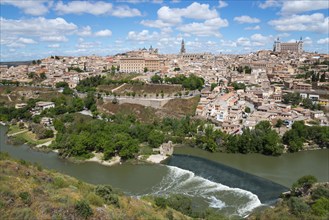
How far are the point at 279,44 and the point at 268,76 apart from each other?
146 ft

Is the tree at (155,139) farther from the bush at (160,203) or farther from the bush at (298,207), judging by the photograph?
the bush at (298,207)

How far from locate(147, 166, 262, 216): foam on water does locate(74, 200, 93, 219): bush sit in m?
6.95

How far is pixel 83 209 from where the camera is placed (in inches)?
298

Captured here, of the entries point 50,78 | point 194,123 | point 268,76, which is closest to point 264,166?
point 194,123

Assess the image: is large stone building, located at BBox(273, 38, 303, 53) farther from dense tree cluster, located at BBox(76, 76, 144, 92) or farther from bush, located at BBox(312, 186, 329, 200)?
bush, located at BBox(312, 186, 329, 200)

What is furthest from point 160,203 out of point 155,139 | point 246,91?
point 246,91

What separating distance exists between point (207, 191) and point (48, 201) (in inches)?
339

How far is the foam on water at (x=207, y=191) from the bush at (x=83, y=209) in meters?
6.95

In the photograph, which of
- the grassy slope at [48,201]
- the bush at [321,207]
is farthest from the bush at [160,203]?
the bush at [321,207]

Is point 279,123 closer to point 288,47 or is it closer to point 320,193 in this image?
point 320,193

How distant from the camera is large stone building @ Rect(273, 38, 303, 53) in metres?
82.8

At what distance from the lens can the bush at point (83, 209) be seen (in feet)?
24.7

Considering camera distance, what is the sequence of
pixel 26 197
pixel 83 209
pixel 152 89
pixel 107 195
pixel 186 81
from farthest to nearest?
pixel 152 89 → pixel 186 81 → pixel 107 195 → pixel 26 197 → pixel 83 209

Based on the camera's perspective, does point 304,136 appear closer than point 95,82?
Yes
